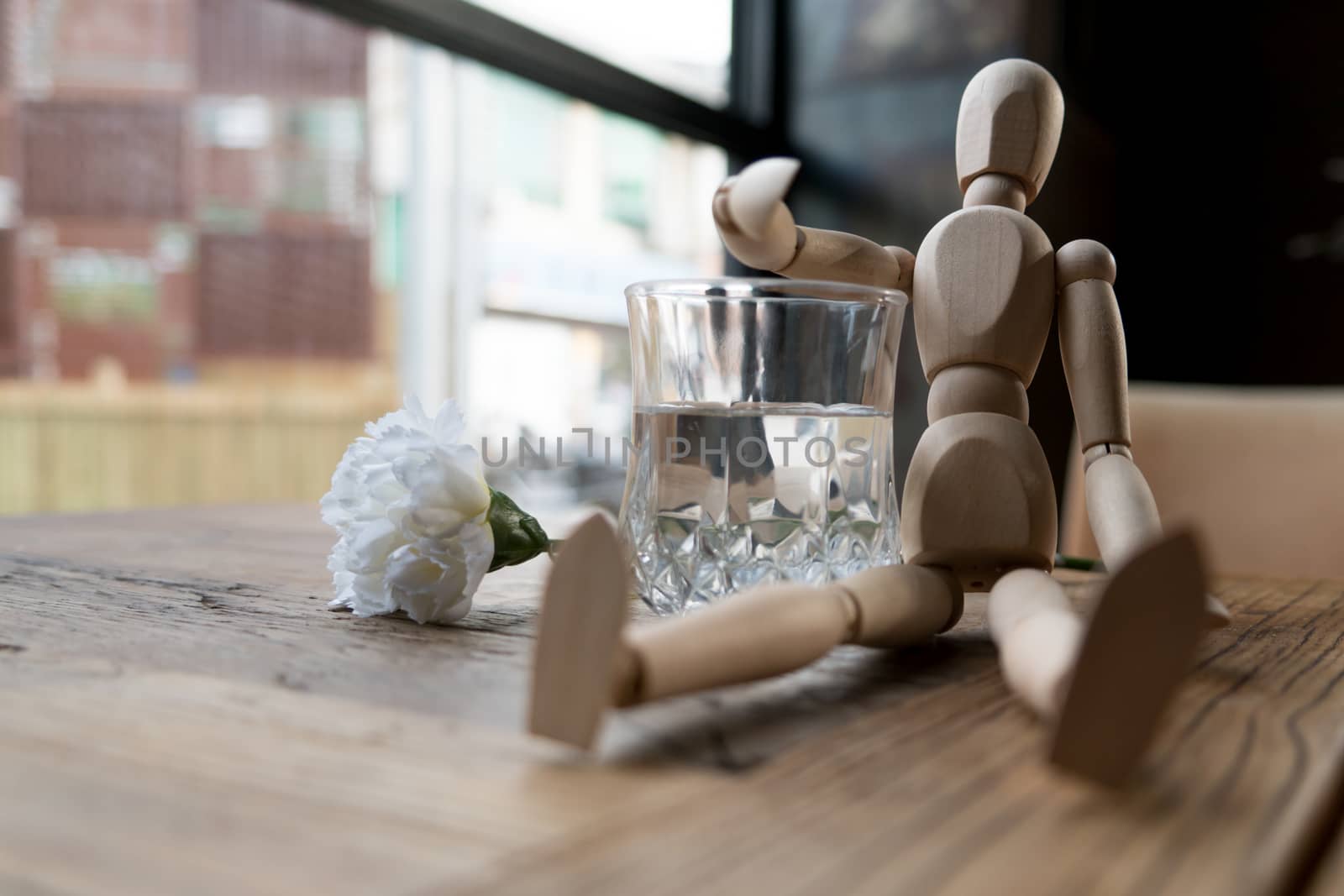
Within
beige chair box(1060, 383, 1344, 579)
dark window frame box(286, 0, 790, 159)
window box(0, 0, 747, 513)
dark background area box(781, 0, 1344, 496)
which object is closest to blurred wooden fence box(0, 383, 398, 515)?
window box(0, 0, 747, 513)

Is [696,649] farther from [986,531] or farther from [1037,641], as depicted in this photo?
[986,531]

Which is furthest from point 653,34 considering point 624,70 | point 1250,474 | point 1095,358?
point 1095,358

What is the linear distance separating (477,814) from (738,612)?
0.11m

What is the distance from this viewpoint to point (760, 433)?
0.53m

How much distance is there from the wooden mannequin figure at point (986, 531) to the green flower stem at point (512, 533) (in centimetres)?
17

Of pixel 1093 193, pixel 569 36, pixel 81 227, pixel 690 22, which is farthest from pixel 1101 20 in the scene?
pixel 81 227

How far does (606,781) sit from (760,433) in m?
0.24

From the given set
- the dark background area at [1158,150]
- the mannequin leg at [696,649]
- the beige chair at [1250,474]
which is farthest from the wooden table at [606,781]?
the dark background area at [1158,150]

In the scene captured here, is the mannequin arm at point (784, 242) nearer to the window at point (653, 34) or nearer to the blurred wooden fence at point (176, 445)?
the window at point (653, 34)

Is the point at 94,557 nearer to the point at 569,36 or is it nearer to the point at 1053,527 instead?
the point at 1053,527

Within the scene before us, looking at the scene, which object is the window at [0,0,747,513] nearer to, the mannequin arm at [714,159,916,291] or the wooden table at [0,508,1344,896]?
the mannequin arm at [714,159,916,291]

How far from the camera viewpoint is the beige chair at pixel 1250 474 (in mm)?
1296

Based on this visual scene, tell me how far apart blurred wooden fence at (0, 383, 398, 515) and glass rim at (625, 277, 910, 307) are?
2.08m

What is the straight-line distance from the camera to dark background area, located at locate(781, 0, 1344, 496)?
2812mm
